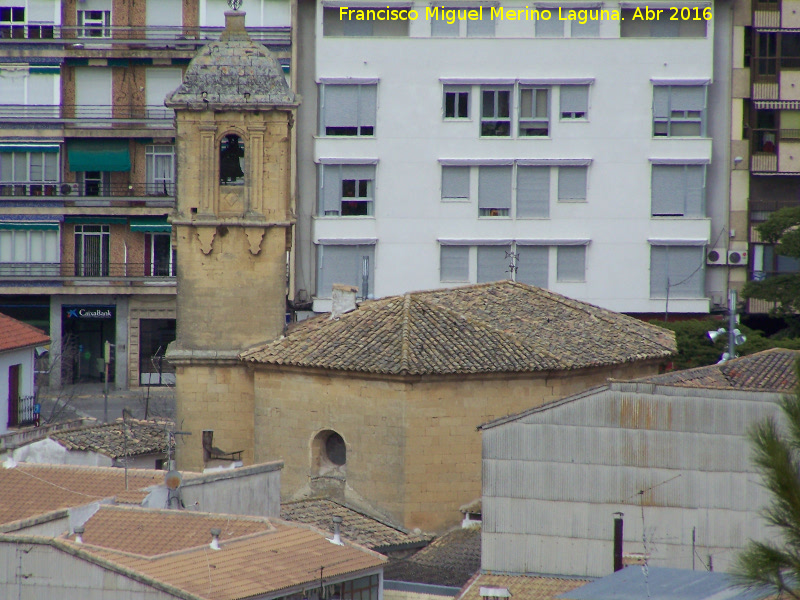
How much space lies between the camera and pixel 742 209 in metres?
50.3

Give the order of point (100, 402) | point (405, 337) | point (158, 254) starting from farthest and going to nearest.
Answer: point (158, 254)
point (100, 402)
point (405, 337)

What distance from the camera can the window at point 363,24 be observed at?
49000 mm

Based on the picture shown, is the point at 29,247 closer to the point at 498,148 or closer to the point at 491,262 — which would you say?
the point at 491,262

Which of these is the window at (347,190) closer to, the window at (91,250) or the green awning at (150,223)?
the green awning at (150,223)

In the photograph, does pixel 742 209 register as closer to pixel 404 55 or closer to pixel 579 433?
pixel 404 55

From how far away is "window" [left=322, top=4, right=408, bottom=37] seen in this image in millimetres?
49000

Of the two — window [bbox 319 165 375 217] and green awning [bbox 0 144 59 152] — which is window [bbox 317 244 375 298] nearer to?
window [bbox 319 165 375 217]

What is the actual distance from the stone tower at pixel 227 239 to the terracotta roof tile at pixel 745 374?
8464 mm

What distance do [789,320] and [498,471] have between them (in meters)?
24.0

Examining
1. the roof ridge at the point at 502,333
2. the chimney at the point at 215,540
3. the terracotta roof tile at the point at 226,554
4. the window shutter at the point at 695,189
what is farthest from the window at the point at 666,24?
the chimney at the point at 215,540

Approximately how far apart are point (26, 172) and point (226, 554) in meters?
35.0

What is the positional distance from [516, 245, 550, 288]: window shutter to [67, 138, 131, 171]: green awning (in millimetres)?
14580

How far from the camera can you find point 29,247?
5328 cm

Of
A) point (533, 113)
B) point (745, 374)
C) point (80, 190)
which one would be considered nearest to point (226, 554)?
point (745, 374)
